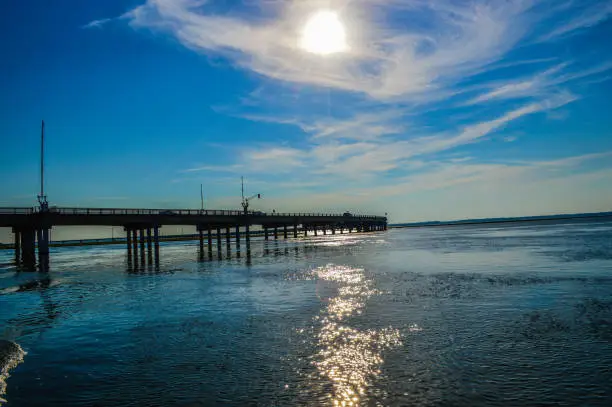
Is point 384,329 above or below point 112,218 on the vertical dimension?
below

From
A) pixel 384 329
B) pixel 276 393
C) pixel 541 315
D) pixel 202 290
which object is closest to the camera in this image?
pixel 276 393

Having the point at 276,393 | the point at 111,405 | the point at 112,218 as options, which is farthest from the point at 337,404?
the point at 112,218

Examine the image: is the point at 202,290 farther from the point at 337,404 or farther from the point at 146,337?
the point at 337,404

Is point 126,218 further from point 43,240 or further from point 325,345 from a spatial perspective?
point 325,345

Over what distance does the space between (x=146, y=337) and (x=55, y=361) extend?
2746mm

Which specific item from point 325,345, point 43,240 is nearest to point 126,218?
point 43,240

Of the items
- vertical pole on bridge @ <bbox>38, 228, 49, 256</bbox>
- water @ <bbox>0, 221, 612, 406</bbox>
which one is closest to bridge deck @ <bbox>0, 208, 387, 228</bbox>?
vertical pole on bridge @ <bbox>38, 228, 49, 256</bbox>

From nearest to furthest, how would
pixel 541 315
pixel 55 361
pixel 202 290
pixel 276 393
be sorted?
pixel 276 393, pixel 55 361, pixel 541 315, pixel 202 290

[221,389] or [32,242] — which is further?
[32,242]

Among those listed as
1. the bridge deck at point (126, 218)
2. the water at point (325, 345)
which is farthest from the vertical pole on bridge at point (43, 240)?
the water at point (325, 345)

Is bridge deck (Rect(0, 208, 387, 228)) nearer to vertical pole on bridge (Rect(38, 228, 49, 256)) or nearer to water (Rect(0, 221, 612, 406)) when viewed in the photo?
vertical pole on bridge (Rect(38, 228, 49, 256))

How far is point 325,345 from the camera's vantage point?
36.6 ft

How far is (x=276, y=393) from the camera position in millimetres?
7953

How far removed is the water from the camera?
313 inches
